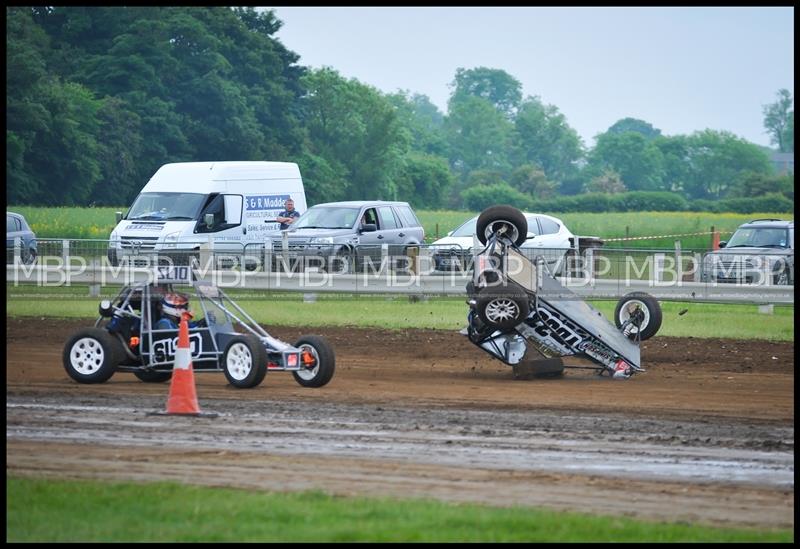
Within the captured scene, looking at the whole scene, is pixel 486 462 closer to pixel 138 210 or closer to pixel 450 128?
pixel 138 210

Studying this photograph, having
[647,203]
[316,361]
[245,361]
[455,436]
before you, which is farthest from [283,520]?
[647,203]

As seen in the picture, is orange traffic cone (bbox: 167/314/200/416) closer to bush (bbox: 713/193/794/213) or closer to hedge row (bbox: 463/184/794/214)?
bush (bbox: 713/193/794/213)

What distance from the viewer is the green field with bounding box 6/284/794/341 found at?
21.9 m

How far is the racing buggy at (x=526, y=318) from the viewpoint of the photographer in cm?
1558

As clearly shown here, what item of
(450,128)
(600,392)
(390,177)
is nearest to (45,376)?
(600,392)

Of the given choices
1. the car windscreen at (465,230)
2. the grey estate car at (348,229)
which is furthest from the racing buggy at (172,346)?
the car windscreen at (465,230)

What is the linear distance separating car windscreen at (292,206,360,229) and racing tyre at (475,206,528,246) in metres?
12.7

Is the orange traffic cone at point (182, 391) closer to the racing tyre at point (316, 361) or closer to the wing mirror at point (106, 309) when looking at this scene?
the racing tyre at point (316, 361)

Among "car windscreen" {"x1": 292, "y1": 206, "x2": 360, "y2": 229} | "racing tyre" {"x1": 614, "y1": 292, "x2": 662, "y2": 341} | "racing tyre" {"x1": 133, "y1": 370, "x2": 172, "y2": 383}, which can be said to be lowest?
"racing tyre" {"x1": 133, "y1": 370, "x2": 172, "y2": 383}

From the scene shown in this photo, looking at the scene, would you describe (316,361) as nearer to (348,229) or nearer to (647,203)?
(348,229)

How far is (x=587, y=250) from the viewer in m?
23.0

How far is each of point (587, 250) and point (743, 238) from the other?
6482 mm

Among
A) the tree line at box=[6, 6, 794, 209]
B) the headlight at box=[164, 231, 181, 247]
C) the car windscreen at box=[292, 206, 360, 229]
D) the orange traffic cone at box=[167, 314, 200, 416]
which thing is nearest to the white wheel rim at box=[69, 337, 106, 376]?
the orange traffic cone at box=[167, 314, 200, 416]

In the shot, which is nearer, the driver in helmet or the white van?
the driver in helmet
